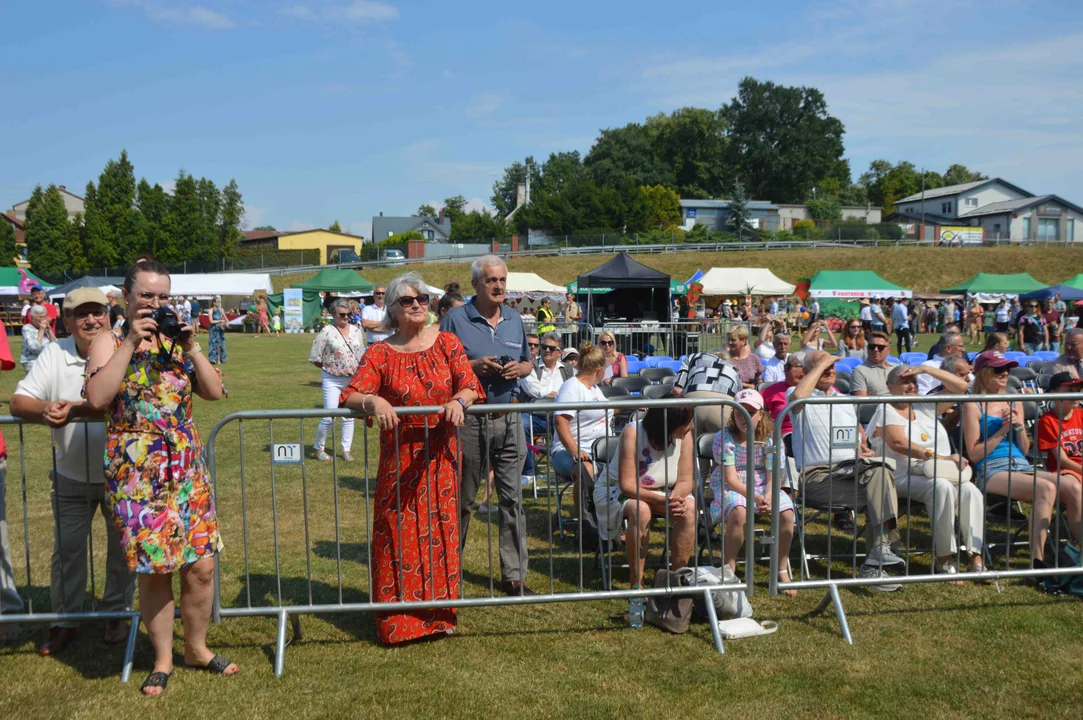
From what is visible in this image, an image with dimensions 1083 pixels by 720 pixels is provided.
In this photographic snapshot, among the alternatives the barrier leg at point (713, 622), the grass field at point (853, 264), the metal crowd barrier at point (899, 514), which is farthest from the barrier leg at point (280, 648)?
the grass field at point (853, 264)

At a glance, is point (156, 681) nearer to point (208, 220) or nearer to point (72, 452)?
point (72, 452)

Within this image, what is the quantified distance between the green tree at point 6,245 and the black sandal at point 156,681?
225 feet

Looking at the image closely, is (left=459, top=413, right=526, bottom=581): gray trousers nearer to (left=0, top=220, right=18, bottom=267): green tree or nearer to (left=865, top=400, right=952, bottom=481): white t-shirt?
(left=865, top=400, right=952, bottom=481): white t-shirt

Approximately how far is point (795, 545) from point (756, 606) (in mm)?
1350

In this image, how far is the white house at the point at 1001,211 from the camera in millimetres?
76125

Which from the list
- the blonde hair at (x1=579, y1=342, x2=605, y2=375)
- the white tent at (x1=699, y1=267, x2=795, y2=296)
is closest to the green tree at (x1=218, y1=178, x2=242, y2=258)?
the white tent at (x1=699, y1=267, x2=795, y2=296)

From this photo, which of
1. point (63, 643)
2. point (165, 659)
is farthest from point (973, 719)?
point (63, 643)

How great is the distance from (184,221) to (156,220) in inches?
87.0

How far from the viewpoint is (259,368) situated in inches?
802

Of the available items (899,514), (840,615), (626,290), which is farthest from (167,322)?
(626,290)

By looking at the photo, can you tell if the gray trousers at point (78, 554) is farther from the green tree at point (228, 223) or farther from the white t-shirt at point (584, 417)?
the green tree at point (228, 223)

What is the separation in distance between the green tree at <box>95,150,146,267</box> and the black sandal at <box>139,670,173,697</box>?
6338cm

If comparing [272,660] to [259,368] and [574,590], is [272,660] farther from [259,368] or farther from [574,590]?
[259,368]

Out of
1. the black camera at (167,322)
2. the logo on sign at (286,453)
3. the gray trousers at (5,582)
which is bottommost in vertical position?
the gray trousers at (5,582)
